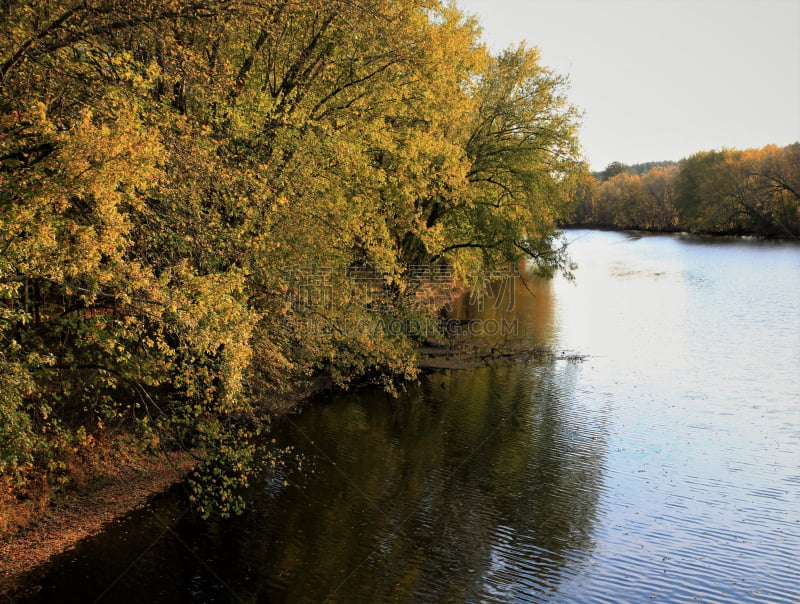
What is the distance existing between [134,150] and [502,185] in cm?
2108

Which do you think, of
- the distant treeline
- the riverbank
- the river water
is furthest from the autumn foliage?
the distant treeline

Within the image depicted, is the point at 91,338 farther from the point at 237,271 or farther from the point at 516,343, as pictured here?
the point at 516,343

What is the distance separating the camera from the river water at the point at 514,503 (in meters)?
11.4

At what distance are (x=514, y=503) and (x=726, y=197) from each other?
316ft

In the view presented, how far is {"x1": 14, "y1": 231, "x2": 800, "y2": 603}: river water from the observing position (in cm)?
1141

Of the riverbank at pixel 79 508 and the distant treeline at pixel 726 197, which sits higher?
the distant treeline at pixel 726 197

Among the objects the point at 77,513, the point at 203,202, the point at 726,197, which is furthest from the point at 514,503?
the point at 726,197

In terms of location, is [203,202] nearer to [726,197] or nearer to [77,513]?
[77,513]

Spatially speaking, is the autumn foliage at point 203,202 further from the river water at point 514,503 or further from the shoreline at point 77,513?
the river water at point 514,503

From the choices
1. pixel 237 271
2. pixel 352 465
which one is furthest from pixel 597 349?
pixel 237 271

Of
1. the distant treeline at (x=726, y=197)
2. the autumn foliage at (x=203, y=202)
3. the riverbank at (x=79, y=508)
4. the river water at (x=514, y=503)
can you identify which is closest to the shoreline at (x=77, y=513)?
the riverbank at (x=79, y=508)

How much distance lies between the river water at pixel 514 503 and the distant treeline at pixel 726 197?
7371cm

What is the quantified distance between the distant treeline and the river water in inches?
2902

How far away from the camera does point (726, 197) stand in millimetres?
97438
